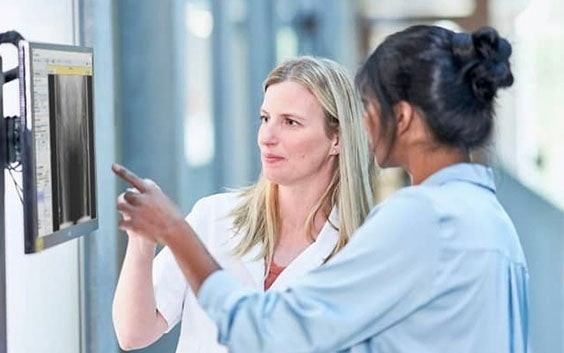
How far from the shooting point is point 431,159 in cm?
161

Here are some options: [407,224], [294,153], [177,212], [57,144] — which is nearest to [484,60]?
[407,224]

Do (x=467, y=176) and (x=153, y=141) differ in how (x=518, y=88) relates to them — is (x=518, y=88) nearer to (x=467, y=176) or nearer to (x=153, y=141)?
(x=153, y=141)

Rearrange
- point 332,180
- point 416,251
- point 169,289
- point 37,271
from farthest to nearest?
point 37,271 → point 332,180 → point 169,289 → point 416,251

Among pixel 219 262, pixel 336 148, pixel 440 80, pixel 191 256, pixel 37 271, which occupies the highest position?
pixel 440 80

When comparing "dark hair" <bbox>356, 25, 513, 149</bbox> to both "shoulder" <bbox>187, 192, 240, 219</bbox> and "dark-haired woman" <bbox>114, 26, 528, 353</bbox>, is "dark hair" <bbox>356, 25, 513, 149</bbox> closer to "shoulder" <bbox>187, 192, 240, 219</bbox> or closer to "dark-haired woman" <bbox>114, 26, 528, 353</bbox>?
"dark-haired woman" <bbox>114, 26, 528, 353</bbox>

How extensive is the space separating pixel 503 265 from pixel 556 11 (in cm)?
221

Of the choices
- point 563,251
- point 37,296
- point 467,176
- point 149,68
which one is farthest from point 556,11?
point 467,176

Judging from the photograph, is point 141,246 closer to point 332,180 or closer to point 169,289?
point 169,289

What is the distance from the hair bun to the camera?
5.26ft

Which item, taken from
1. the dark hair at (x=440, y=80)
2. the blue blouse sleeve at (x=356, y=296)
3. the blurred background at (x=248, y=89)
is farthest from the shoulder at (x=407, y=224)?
the blurred background at (x=248, y=89)

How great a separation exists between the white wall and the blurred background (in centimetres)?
16

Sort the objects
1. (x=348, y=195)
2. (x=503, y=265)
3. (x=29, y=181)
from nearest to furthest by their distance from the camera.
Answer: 1. (x=503, y=265)
2. (x=29, y=181)
3. (x=348, y=195)

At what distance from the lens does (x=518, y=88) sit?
12.2 feet

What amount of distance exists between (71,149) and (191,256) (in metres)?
0.49
